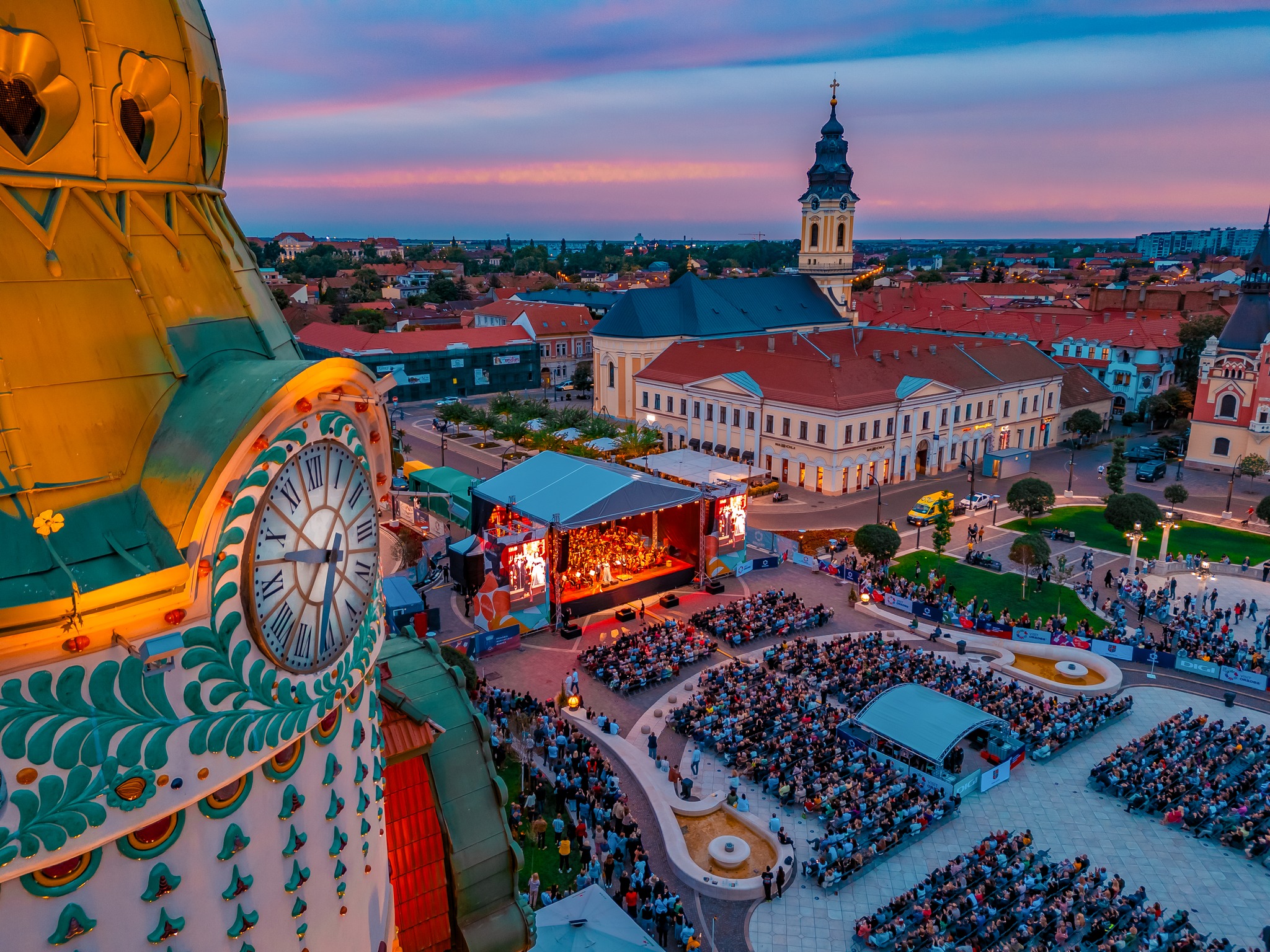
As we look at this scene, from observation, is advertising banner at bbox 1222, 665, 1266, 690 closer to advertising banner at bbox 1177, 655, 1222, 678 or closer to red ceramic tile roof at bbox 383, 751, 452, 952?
advertising banner at bbox 1177, 655, 1222, 678

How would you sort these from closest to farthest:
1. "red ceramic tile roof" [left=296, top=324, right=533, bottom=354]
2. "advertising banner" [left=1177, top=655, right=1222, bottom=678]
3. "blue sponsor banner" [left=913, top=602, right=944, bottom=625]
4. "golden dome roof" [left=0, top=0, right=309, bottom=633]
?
"golden dome roof" [left=0, top=0, right=309, bottom=633], "advertising banner" [left=1177, top=655, right=1222, bottom=678], "blue sponsor banner" [left=913, top=602, right=944, bottom=625], "red ceramic tile roof" [left=296, top=324, right=533, bottom=354]

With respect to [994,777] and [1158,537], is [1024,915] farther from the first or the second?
[1158,537]

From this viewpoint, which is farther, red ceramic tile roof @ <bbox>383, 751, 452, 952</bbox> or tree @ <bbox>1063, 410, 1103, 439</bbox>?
tree @ <bbox>1063, 410, 1103, 439</bbox>

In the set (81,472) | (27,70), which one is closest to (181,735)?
(81,472)

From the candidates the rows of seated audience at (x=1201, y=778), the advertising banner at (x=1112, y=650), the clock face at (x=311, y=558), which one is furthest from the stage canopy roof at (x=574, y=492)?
the clock face at (x=311, y=558)

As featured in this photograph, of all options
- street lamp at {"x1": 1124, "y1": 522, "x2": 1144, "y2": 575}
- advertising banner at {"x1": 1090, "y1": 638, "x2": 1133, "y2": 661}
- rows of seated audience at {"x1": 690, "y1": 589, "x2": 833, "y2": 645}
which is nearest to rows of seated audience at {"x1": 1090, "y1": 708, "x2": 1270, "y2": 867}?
advertising banner at {"x1": 1090, "y1": 638, "x2": 1133, "y2": 661}

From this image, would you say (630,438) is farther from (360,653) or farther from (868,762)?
(360,653)
